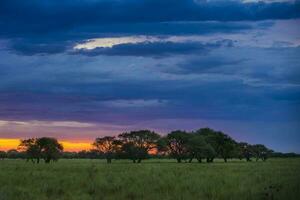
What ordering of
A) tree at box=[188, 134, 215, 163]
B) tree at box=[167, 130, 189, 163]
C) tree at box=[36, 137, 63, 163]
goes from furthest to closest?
tree at box=[167, 130, 189, 163]
tree at box=[188, 134, 215, 163]
tree at box=[36, 137, 63, 163]

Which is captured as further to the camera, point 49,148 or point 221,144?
point 221,144

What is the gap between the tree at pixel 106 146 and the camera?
4828 inches

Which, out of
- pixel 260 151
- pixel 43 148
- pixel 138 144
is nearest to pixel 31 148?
pixel 43 148

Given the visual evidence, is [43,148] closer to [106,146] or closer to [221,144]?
[106,146]

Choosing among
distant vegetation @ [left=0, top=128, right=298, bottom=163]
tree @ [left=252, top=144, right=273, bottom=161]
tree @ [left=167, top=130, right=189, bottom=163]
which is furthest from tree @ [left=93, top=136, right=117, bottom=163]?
tree @ [left=252, top=144, right=273, bottom=161]

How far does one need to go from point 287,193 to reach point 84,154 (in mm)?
180558

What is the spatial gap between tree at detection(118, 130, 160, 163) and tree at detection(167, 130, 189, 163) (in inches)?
141

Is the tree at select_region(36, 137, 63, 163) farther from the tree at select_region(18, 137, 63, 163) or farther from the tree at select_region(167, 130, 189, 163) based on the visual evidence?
the tree at select_region(167, 130, 189, 163)

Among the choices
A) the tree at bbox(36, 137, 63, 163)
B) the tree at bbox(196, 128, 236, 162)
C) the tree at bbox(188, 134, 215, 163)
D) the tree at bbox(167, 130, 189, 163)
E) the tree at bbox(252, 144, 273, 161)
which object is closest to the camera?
the tree at bbox(36, 137, 63, 163)

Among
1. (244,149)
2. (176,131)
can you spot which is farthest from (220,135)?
(244,149)

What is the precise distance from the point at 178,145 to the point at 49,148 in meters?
28.6

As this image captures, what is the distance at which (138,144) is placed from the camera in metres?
114

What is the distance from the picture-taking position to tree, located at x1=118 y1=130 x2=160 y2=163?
11156 cm

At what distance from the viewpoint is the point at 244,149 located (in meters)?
159
